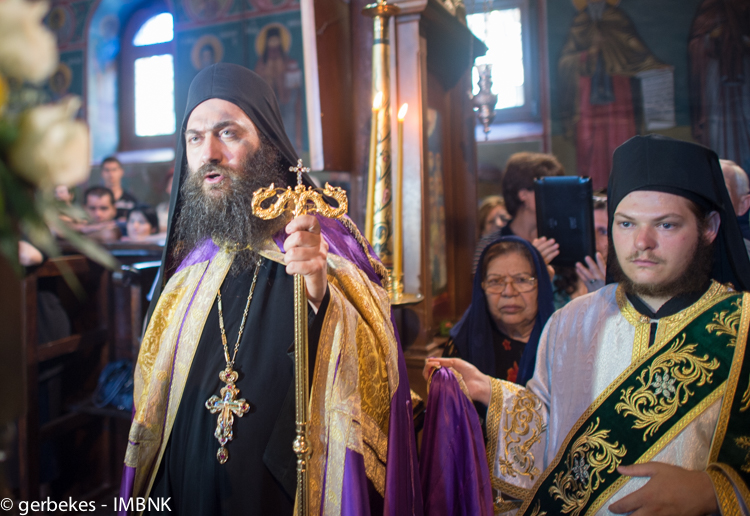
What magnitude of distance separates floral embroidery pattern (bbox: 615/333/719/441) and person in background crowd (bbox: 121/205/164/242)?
19.6ft

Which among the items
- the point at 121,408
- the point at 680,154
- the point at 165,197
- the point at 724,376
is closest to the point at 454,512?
the point at 724,376

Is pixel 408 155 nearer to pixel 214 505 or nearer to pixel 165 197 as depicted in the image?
pixel 214 505

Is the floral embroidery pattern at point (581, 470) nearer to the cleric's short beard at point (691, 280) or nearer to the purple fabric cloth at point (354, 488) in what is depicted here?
the cleric's short beard at point (691, 280)

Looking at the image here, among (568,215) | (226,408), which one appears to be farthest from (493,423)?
(568,215)

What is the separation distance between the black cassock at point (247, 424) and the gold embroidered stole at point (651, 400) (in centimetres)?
87

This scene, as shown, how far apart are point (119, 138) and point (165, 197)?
132cm

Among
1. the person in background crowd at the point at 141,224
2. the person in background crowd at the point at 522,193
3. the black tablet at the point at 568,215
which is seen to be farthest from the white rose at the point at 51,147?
the person in background crowd at the point at 141,224

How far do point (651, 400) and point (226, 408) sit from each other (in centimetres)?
126

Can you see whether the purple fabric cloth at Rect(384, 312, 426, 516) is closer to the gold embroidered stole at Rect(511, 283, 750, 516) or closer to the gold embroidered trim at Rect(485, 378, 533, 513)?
the gold embroidered trim at Rect(485, 378, 533, 513)

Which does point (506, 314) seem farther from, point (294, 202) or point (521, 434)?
point (294, 202)

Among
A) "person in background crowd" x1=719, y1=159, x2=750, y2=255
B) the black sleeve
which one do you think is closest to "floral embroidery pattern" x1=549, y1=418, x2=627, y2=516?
the black sleeve

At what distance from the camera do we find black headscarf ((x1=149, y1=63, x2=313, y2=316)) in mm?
1809

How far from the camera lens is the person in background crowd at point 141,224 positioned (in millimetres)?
6664

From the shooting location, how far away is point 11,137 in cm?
65
